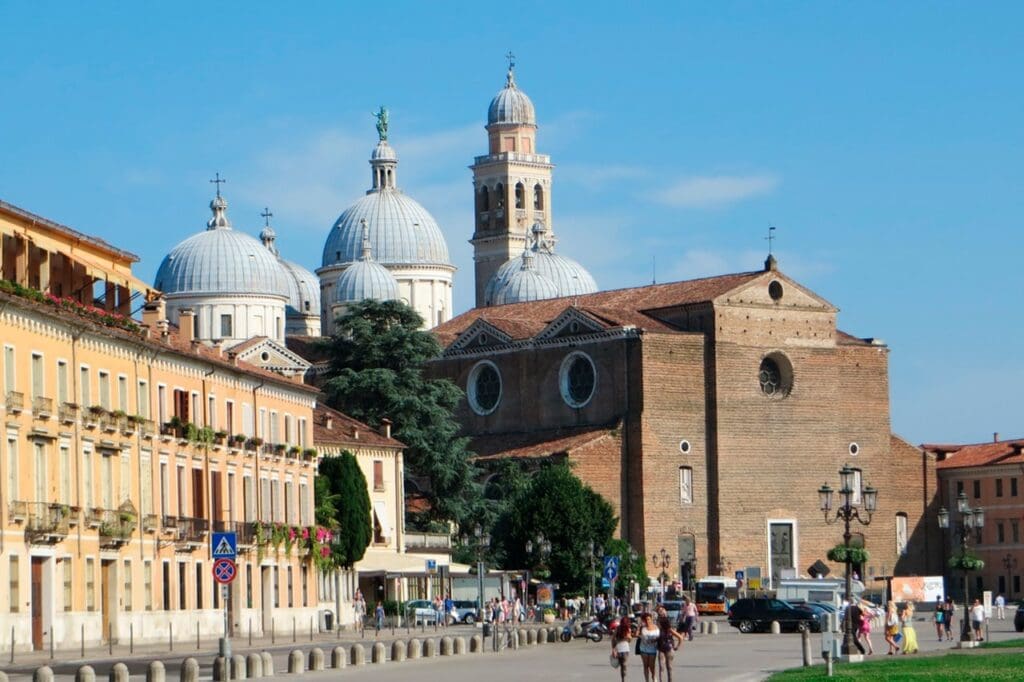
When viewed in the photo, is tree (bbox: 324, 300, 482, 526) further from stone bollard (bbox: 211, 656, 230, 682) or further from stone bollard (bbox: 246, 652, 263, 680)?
stone bollard (bbox: 211, 656, 230, 682)

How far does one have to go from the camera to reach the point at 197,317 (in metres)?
119

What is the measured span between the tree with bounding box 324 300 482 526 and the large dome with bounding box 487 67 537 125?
177 ft

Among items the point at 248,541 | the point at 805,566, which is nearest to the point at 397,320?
the point at 805,566

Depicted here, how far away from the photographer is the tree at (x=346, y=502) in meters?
70.3

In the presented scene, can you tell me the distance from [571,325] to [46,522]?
60392 mm

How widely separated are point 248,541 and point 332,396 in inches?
1346

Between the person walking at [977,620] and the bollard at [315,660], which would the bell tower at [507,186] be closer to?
the person walking at [977,620]

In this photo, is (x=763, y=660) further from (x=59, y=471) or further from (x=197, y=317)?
(x=197, y=317)

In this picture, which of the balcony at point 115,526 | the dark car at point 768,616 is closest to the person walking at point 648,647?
the balcony at point 115,526

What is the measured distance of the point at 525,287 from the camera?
443 feet

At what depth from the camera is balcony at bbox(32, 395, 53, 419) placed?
148 feet

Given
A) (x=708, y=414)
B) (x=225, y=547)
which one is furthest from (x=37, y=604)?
(x=708, y=414)

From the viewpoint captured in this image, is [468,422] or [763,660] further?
[468,422]

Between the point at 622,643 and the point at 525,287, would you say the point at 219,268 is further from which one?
the point at 622,643
